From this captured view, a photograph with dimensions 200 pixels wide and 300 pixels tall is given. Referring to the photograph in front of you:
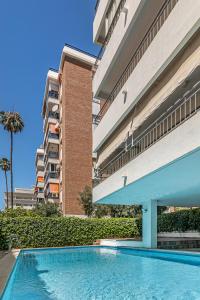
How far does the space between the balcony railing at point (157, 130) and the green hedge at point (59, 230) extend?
541 cm

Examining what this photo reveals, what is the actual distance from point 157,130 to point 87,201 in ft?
77.5

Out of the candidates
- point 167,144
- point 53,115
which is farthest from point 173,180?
point 53,115

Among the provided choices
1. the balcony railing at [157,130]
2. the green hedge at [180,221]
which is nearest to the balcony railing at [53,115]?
the balcony railing at [157,130]

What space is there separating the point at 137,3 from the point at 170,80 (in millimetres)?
4762

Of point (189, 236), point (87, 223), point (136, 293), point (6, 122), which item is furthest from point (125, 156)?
point (6, 122)

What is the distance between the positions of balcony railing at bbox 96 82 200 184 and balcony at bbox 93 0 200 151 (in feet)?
4.60

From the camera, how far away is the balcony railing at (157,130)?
10.8 meters

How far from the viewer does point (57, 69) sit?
179 ft

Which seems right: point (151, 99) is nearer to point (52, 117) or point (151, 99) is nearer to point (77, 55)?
point (77, 55)

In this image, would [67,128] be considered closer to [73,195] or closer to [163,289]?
[73,195]

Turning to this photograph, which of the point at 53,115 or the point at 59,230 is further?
the point at 53,115

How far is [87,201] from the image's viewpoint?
122ft

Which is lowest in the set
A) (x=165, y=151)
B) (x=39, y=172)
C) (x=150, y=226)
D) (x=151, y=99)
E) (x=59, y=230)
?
(x=59, y=230)

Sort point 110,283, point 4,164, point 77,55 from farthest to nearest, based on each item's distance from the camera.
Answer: point 4,164 < point 77,55 < point 110,283
